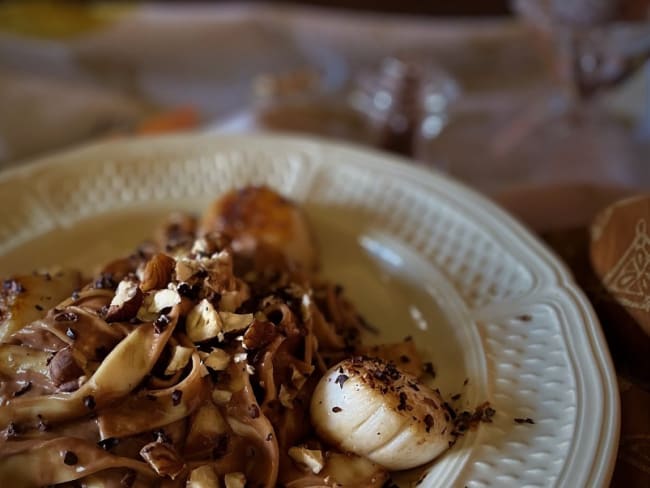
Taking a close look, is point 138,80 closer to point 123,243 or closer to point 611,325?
point 123,243

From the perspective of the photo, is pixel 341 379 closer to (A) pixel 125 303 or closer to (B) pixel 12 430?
(A) pixel 125 303

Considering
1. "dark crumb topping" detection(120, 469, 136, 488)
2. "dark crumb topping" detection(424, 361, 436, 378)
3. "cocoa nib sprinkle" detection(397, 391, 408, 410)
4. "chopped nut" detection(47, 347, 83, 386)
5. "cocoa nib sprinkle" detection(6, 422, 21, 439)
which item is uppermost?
"cocoa nib sprinkle" detection(397, 391, 408, 410)

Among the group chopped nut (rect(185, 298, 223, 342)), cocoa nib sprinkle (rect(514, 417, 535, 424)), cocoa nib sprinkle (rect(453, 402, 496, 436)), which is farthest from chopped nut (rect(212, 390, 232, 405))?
cocoa nib sprinkle (rect(514, 417, 535, 424))

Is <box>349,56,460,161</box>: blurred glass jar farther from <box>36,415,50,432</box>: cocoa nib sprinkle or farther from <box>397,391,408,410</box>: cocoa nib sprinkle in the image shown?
<box>36,415,50,432</box>: cocoa nib sprinkle

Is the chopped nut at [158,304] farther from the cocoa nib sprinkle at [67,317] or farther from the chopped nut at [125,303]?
the cocoa nib sprinkle at [67,317]

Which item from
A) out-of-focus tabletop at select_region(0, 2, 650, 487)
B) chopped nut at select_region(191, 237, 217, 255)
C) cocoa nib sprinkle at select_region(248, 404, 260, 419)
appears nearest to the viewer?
cocoa nib sprinkle at select_region(248, 404, 260, 419)

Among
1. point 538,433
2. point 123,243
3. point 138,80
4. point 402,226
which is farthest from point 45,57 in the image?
point 538,433

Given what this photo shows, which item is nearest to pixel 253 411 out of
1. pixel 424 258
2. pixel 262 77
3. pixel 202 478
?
pixel 202 478

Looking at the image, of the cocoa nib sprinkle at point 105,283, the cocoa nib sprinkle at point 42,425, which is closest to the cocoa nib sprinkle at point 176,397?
the cocoa nib sprinkle at point 42,425
